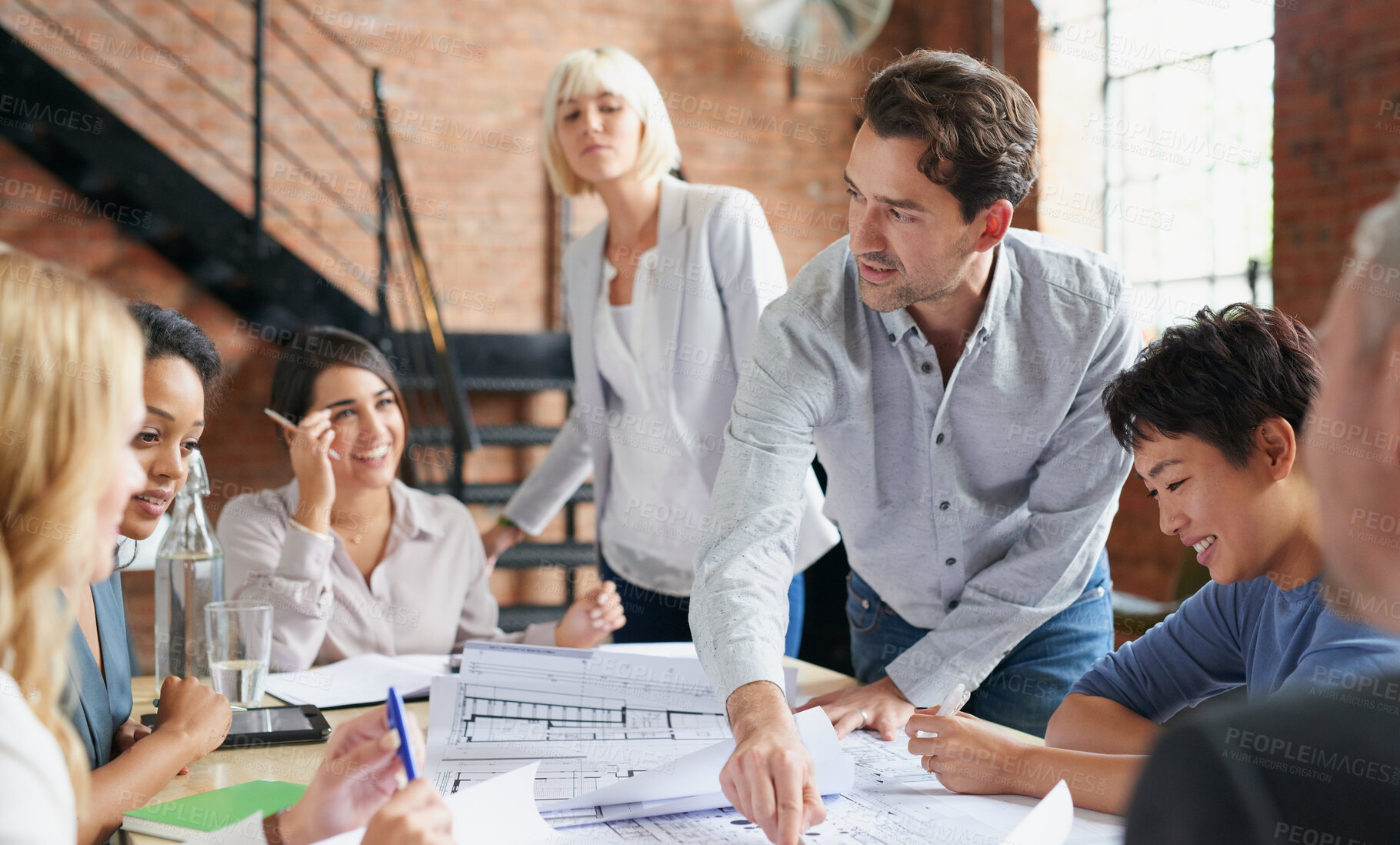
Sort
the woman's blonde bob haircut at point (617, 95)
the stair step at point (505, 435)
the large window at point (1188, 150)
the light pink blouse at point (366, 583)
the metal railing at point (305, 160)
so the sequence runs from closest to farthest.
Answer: the light pink blouse at point (366, 583) < the woman's blonde bob haircut at point (617, 95) < the metal railing at point (305, 160) < the large window at point (1188, 150) < the stair step at point (505, 435)

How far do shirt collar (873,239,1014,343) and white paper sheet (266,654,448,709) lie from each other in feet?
2.43

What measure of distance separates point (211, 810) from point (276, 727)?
0.26 metres

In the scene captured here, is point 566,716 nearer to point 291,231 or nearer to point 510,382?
point 510,382

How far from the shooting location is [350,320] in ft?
13.7

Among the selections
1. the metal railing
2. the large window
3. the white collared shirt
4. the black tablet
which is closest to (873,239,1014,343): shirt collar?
the white collared shirt

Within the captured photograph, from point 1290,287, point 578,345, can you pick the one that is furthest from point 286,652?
point 1290,287

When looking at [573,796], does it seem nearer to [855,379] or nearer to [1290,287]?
[855,379]

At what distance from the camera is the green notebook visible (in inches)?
39.1

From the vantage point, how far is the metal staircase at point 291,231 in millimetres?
3922

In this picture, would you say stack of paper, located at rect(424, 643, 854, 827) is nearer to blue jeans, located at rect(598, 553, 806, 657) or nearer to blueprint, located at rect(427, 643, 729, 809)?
blueprint, located at rect(427, 643, 729, 809)

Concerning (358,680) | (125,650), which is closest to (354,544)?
(358,680)

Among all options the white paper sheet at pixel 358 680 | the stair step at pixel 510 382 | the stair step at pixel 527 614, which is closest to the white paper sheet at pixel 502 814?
the white paper sheet at pixel 358 680

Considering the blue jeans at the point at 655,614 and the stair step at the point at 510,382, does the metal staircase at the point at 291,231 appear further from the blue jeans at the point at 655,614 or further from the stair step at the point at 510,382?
the blue jeans at the point at 655,614

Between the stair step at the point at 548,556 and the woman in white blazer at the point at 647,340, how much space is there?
1793 mm
